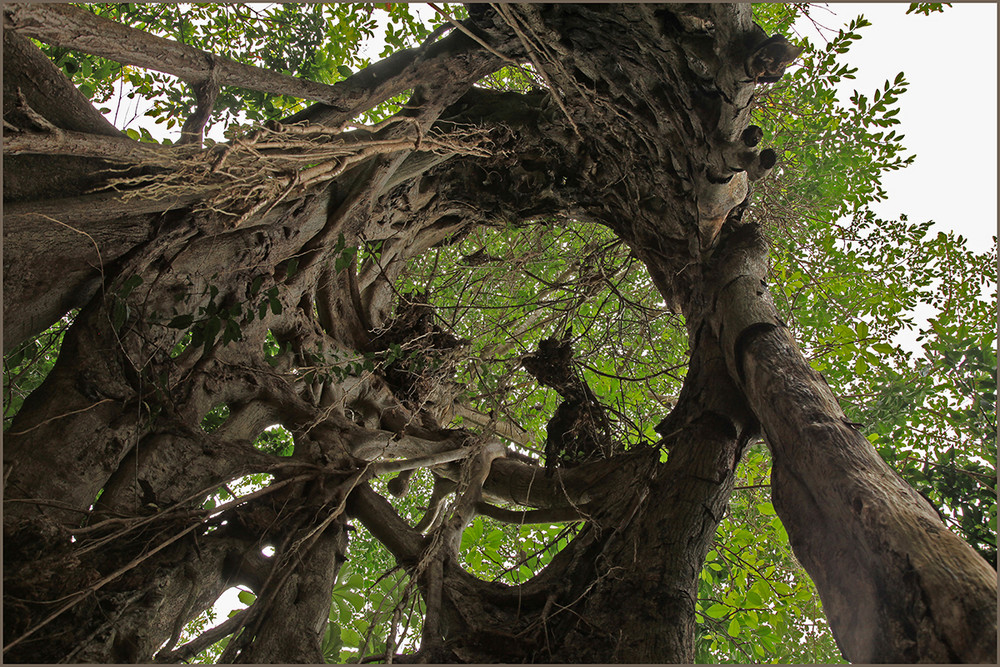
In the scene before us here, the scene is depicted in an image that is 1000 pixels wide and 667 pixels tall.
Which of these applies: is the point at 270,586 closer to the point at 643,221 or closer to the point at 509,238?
the point at 643,221

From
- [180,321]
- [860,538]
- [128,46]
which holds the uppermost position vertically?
[128,46]

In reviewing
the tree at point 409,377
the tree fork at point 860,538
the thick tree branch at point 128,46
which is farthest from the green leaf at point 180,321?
the tree fork at point 860,538

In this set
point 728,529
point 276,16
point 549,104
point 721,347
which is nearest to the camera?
point 721,347

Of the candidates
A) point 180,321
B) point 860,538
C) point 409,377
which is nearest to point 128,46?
point 180,321

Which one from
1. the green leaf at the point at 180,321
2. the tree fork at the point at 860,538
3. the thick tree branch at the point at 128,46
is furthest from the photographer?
the green leaf at the point at 180,321

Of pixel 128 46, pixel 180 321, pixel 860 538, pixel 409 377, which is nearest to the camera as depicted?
pixel 860 538

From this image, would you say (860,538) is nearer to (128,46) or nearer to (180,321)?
(180,321)

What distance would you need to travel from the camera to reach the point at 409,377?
3.66 m

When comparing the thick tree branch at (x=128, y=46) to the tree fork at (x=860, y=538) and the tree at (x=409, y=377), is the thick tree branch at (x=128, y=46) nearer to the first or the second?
the tree at (x=409, y=377)

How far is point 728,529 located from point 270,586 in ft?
8.93

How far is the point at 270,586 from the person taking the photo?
80.5 inches

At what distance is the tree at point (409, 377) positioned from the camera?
1631 millimetres

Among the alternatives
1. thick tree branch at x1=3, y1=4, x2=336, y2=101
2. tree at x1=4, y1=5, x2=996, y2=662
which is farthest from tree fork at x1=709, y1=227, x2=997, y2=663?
thick tree branch at x1=3, y1=4, x2=336, y2=101

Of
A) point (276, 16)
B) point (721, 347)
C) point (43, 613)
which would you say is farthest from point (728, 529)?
point (276, 16)
